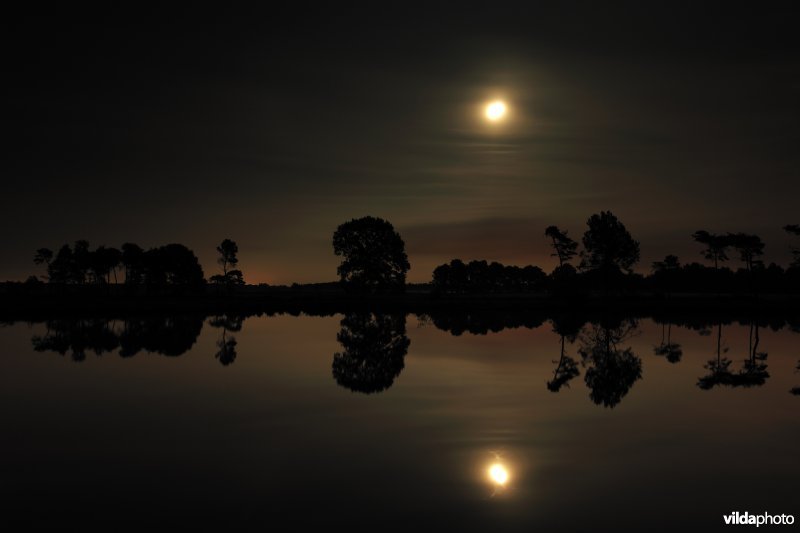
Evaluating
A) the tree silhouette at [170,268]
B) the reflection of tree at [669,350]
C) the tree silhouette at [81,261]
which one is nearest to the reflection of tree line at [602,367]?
the reflection of tree at [669,350]

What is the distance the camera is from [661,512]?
9.22m

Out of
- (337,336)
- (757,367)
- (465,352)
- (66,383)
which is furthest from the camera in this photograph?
(337,336)

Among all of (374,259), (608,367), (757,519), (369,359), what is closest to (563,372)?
(608,367)

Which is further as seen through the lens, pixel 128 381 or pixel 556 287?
pixel 556 287

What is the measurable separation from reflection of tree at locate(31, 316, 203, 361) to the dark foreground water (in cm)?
368

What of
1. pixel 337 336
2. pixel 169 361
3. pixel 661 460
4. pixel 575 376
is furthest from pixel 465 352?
pixel 661 460

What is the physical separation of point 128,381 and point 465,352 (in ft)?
57.6

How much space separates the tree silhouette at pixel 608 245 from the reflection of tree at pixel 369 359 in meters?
84.9

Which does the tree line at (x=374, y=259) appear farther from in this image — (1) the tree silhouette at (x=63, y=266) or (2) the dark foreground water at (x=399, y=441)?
(2) the dark foreground water at (x=399, y=441)

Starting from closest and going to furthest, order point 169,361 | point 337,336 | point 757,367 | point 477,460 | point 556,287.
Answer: point 477,460 → point 757,367 → point 169,361 → point 337,336 → point 556,287

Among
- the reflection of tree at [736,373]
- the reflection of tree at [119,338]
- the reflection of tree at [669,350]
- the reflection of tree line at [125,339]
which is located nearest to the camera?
the reflection of tree at [736,373]

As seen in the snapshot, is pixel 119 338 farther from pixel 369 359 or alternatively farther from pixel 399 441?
pixel 399 441

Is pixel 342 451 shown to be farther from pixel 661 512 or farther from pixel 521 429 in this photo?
pixel 661 512

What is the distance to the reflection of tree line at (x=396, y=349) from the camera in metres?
22.4
